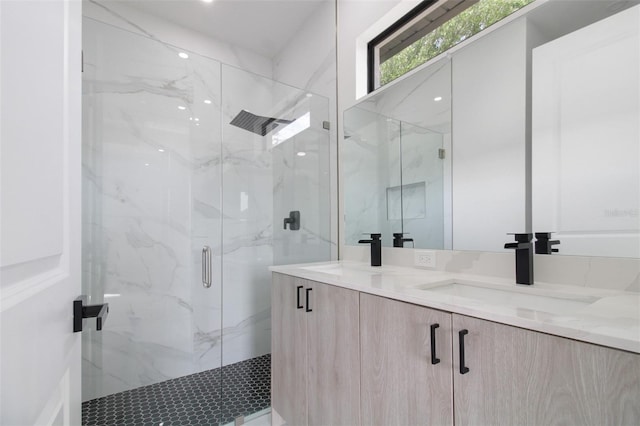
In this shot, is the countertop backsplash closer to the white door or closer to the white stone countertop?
the white stone countertop

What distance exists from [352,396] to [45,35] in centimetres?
130

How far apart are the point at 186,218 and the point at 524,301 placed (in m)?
2.02

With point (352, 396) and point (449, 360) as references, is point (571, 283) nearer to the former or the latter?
point (449, 360)

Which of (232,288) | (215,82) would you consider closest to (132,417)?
(232,288)

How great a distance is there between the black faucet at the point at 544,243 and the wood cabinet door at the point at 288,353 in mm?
944

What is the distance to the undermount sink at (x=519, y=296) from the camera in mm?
904

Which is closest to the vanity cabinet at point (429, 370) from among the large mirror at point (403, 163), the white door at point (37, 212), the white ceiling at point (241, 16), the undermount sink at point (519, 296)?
the undermount sink at point (519, 296)

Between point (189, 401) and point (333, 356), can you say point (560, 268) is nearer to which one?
Answer: point (333, 356)

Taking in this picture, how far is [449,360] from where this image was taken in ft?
2.68

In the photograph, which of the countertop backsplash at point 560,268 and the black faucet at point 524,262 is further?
the black faucet at point 524,262

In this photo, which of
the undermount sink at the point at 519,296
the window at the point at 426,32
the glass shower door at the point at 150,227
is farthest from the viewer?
the glass shower door at the point at 150,227

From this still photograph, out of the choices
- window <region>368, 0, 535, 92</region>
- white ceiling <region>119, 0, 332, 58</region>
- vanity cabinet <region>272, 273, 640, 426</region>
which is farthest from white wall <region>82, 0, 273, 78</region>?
vanity cabinet <region>272, 273, 640, 426</region>

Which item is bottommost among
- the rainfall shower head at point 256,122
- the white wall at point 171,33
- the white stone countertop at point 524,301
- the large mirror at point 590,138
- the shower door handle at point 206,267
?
the shower door handle at point 206,267

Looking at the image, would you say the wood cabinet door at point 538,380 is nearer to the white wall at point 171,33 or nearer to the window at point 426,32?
the window at point 426,32
